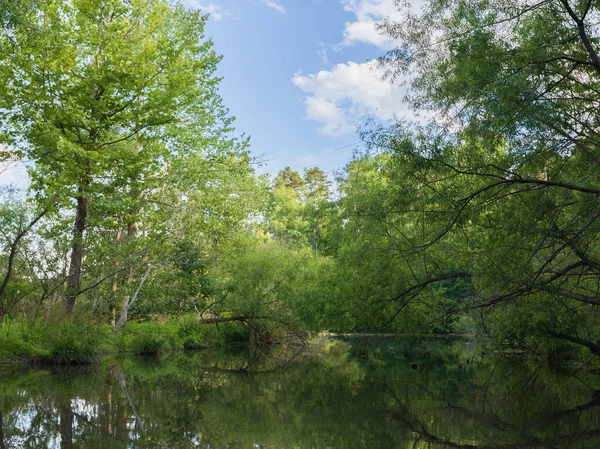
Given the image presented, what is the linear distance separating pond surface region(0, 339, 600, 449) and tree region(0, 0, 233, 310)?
4.68m

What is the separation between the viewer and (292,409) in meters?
9.11

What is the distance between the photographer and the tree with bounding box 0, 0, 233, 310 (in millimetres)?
14438

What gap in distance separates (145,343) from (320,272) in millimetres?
7672

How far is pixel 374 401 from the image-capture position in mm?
10102

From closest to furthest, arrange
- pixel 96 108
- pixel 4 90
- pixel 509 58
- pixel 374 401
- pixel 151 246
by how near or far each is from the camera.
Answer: pixel 509 58 → pixel 374 401 → pixel 4 90 → pixel 96 108 → pixel 151 246

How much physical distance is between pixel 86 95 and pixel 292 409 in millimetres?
9827

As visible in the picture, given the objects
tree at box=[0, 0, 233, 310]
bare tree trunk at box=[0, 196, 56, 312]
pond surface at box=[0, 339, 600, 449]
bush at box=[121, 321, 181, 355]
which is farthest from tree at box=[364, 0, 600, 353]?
bush at box=[121, 321, 181, 355]

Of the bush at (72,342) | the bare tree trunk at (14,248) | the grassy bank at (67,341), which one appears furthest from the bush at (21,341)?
the bare tree trunk at (14,248)

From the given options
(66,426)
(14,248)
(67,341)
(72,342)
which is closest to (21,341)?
(67,341)

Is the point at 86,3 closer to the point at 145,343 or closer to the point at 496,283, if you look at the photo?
the point at 145,343

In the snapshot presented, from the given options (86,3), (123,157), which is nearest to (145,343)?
(123,157)

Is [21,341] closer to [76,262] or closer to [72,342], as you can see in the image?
[72,342]

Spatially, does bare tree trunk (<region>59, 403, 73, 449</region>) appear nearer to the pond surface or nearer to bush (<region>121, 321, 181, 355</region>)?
the pond surface

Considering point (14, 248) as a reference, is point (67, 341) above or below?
below
